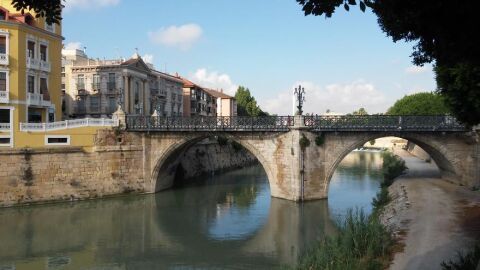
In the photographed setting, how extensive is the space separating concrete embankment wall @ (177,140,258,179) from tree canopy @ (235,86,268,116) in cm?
2513

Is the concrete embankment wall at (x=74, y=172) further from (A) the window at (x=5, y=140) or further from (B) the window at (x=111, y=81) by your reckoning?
(B) the window at (x=111, y=81)

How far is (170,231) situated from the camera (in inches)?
915

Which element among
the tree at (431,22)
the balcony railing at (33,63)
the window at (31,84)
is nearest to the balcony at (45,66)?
the balcony railing at (33,63)

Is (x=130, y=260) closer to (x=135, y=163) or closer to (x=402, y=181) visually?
(x=135, y=163)

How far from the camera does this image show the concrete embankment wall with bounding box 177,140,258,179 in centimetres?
4247

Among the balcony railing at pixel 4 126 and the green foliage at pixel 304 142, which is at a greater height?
the balcony railing at pixel 4 126

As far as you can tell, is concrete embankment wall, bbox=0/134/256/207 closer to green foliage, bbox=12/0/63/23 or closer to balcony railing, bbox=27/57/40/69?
balcony railing, bbox=27/57/40/69

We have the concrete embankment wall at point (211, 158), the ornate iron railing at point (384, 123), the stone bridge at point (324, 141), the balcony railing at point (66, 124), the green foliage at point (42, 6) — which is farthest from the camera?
the concrete embankment wall at point (211, 158)

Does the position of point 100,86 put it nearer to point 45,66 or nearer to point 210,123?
point 45,66

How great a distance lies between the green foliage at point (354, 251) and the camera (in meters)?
12.9

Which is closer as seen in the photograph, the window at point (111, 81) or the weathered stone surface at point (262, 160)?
the weathered stone surface at point (262, 160)

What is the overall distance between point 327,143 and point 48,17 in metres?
23.3

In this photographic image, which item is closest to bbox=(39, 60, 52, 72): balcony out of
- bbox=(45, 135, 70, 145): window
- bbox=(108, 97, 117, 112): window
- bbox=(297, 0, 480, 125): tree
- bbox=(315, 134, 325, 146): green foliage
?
bbox=(45, 135, 70, 145): window

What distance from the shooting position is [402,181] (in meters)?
32.1
